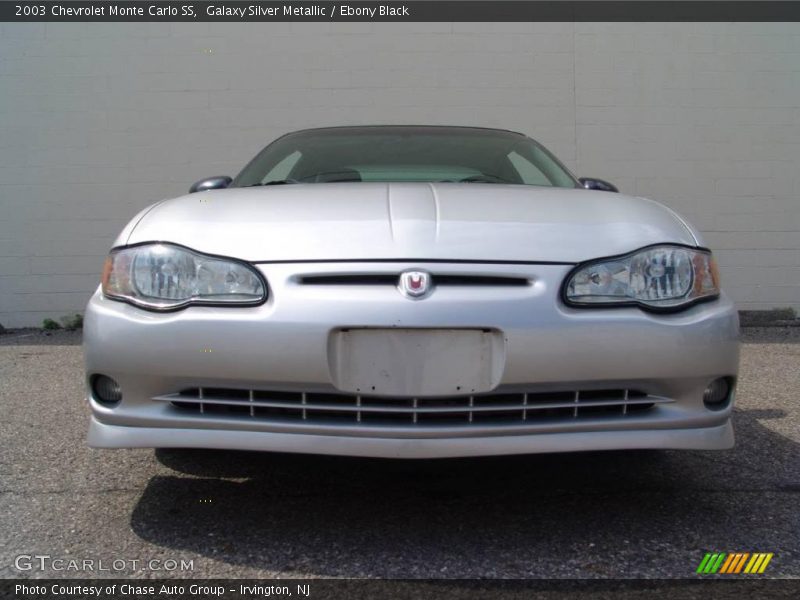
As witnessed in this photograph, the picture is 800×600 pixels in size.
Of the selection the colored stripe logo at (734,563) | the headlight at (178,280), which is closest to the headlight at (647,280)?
the colored stripe logo at (734,563)

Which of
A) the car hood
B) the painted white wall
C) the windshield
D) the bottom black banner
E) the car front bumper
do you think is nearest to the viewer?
the bottom black banner

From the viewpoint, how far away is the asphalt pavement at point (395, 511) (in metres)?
2.34

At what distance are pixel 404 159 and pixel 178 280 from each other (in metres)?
1.65

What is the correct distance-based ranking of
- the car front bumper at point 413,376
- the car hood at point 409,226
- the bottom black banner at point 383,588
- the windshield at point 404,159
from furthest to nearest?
the windshield at point 404,159, the car hood at point 409,226, the car front bumper at point 413,376, the bottom black banner at point 383,588

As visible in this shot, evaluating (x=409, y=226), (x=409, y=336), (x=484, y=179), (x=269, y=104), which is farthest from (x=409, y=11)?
(x=409, y=336)

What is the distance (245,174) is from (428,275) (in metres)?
1.67

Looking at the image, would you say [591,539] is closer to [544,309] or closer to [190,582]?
[544,309]

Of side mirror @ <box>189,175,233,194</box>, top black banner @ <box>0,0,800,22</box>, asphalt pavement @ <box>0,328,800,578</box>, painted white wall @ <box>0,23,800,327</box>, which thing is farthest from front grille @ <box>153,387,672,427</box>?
Answer: top black banner @ <box>0,0,800,22</box>

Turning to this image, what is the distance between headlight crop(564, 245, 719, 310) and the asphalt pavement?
27.7 inches

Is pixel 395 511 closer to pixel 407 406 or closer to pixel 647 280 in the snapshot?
pixel 407 406

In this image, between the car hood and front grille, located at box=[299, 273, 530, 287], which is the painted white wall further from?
front grille, located at box=[299, 273, 530, 287]

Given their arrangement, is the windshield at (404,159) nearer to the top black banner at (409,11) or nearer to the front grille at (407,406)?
the front grille at (407,406)

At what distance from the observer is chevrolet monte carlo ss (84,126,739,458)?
2.28m

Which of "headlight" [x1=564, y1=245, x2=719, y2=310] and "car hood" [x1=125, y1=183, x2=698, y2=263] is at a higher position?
"car hood" [x1=125, y1=183, x2=698, y2=263]
